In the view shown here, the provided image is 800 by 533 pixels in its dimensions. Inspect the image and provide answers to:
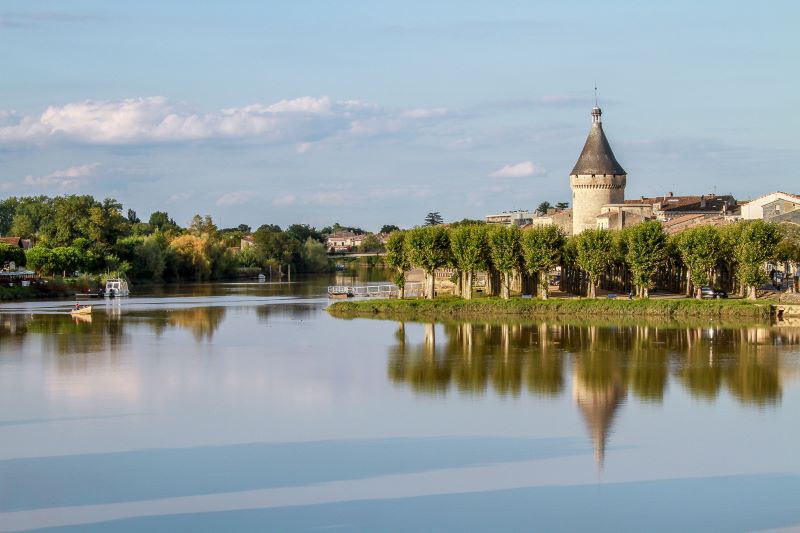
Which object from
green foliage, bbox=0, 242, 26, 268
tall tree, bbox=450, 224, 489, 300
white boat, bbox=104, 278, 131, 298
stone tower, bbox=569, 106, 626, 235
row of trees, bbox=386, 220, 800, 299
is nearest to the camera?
row of trees, bbox=386, 220, 800, 299

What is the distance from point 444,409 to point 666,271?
36335 millimetres

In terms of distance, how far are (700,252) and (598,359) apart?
704 inches

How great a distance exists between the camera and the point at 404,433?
73.2 feet

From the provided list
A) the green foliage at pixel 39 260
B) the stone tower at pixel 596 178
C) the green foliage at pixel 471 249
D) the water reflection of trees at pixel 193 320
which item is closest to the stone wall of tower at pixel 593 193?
the stone tower at pixel 596 178

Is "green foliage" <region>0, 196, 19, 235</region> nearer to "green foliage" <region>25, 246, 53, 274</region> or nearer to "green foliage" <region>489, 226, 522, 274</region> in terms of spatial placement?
"green foliage" <region>25, 246, 53, 274</region>

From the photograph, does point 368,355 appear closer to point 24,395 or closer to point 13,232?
point 24,395

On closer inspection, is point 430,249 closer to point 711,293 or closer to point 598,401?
point 711,293

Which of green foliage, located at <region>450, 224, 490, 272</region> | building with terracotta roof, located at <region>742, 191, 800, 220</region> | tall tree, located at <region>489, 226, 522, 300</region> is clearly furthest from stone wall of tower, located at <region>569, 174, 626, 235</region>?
tall tree, located at <region>489, 226, 522, 300</region>

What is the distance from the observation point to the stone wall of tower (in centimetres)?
8019

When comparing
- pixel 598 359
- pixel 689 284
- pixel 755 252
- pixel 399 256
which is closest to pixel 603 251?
pixel 689 284

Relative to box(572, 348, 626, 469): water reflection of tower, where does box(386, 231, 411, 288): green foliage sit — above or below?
above

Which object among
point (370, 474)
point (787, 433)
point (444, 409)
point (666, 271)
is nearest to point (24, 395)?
point (444, 409)

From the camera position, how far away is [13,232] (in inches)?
4860

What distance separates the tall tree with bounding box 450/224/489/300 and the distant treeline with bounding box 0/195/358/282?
2933cm
